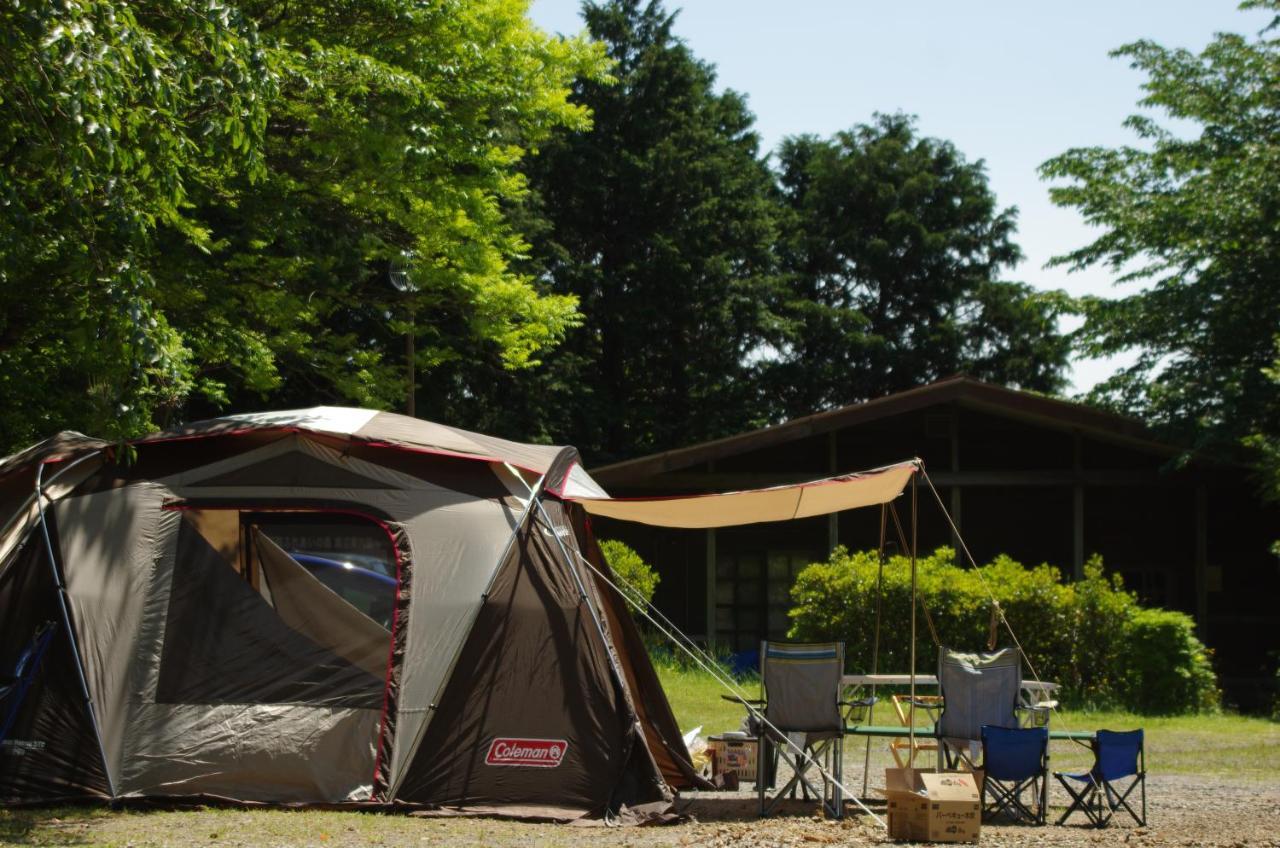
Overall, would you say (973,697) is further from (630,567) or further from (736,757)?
(630,567)

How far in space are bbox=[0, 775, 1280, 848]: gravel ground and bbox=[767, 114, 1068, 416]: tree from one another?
24.3m

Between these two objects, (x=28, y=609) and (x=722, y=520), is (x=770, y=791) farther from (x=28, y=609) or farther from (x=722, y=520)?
(x=28, y=609)

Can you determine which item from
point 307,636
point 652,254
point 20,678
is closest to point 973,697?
point 307,636

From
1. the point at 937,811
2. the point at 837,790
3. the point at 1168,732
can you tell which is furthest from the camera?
the point at 1168,732

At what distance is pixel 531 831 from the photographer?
716cm

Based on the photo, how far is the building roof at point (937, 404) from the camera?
56.9 feet

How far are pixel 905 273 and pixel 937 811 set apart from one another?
27.8 m

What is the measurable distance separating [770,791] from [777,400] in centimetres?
2294

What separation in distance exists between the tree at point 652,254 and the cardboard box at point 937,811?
20890 mm

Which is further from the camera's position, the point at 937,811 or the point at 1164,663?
the point at 1164,663

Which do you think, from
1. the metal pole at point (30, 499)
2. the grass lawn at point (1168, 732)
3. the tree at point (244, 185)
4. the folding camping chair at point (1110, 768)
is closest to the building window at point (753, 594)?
the grass lawn at point (1168, 732)

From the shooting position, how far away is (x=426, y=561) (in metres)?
8.09

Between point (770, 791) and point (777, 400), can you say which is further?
point (777, 400)

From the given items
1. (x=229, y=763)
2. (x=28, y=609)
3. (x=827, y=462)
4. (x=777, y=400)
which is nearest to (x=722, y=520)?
(x=229, y=763)
